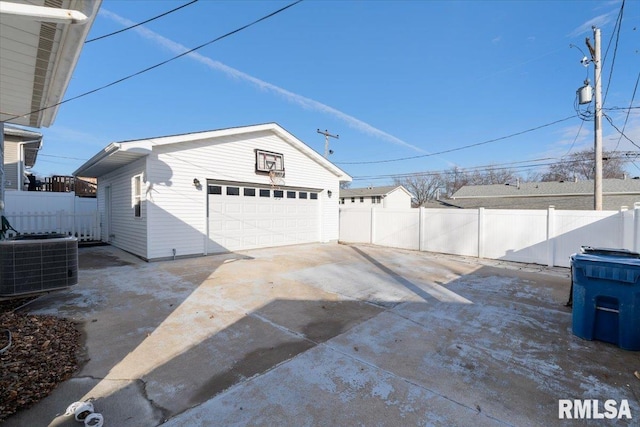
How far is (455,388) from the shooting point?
8.05ft

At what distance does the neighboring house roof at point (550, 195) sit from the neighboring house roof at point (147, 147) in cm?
1626

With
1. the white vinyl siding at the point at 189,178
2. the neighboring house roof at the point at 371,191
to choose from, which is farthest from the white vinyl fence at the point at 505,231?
the neighboring house roof at the point at 371,191

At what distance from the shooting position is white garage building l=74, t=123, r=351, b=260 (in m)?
8.05

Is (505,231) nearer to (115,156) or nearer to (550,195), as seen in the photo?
(115,156)

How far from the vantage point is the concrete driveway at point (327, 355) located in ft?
7.06

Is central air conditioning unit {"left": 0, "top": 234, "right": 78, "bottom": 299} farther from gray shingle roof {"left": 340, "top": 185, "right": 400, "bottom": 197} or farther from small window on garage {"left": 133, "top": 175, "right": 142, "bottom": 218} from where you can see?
gray shingle roof {"left": 340, "top": 185, "right": 400, "bottom": 197}

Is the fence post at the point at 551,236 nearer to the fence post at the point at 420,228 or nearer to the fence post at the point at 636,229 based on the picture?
the fence post at the point at 636,229

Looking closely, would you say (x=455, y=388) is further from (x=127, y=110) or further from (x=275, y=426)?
(x=127, y=110)

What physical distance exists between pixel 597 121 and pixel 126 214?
50.7 ft

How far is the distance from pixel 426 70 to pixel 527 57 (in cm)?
391

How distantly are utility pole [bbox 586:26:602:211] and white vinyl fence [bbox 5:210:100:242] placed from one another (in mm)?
17002

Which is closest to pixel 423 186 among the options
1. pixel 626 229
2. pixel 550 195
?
pixel 550 195

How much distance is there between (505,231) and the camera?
353 inches

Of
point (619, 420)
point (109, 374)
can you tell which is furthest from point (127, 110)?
point (619, 420)
